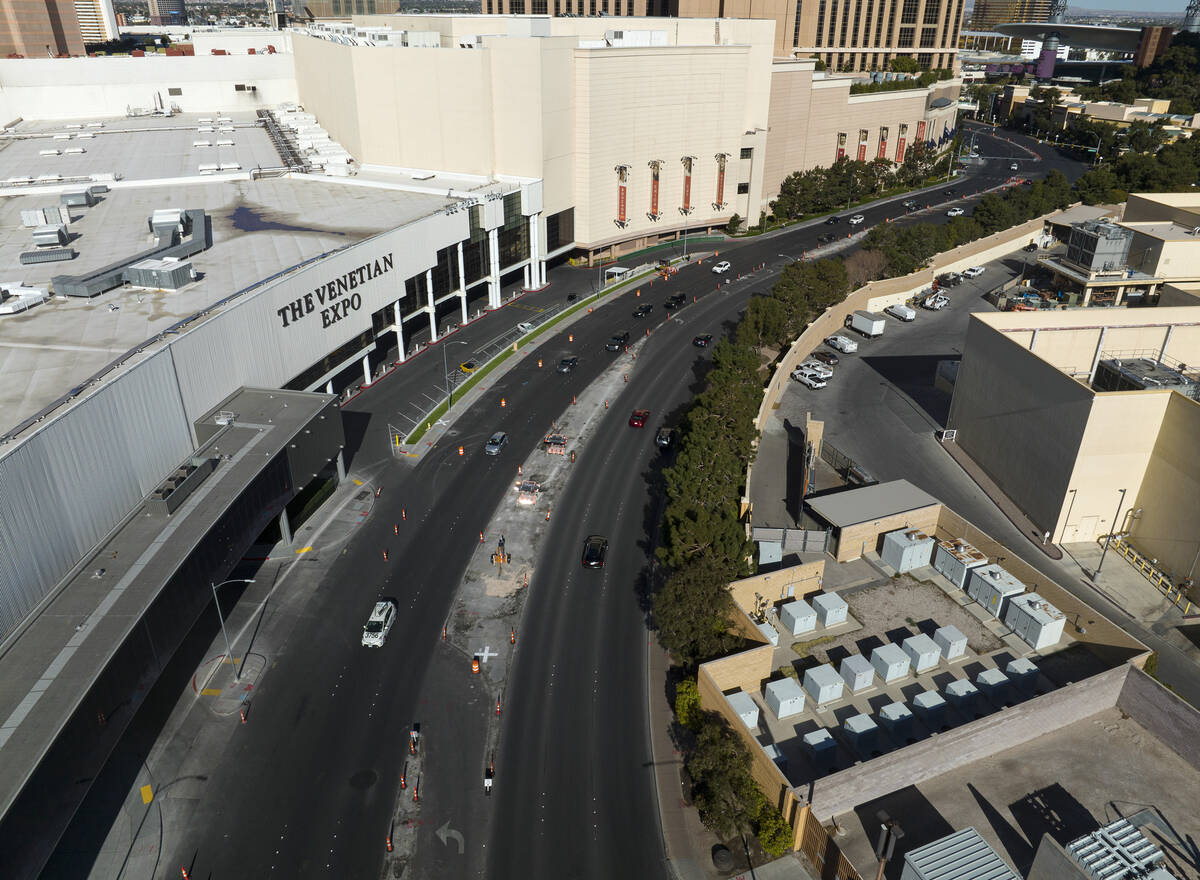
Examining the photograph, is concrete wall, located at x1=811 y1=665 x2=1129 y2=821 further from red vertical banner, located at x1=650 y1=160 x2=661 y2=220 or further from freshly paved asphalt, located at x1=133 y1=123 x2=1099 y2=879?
red vertical banner, located at x1=650 y1=160 x2=661 y2=220

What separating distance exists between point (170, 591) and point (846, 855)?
35.3m

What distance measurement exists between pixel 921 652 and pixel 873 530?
1179cm

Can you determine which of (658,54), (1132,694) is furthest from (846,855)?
(658,54)

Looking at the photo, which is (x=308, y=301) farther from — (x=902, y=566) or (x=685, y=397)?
(x=902, y=566)

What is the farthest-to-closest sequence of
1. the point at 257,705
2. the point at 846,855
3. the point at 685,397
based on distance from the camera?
the point at 685,397
the point at 257,705
the point at 846,855

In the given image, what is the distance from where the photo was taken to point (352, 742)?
41.1m

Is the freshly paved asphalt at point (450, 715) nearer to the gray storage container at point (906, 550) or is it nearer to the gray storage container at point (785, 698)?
the gray storage container at point (785, 698)

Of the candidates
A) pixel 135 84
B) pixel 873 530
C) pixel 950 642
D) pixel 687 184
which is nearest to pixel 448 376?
pixel 873 530

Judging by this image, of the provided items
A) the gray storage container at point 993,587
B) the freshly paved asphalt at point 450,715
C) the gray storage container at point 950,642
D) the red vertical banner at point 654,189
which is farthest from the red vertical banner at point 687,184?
the gray storage container at point 950,642

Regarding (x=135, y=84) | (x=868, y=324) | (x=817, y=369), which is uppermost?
(x=135, y=84)

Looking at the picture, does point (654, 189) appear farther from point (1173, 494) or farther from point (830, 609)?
point (830, 609)

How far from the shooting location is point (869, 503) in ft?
190

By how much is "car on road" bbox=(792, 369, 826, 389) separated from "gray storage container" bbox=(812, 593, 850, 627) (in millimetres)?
34706

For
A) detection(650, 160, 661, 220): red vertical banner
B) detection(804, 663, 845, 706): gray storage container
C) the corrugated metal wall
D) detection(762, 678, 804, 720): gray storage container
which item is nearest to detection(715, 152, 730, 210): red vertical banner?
detection(650, 160, 661, 220): red vertical banner
